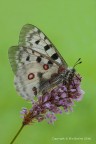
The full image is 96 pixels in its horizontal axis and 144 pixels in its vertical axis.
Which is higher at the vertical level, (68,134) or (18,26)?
(18,26)

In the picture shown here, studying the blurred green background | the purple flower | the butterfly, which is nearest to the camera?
the purple flower

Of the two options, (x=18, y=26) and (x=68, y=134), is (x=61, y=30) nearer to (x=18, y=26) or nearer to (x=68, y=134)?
(x=18, y=26)

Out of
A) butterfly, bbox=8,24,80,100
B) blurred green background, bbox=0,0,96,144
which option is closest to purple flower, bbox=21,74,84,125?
butterfly, bbox=8,24,80,100

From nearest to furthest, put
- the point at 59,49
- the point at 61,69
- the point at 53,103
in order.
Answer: the point at 53,103
the point at 61,69
the point at 59,49

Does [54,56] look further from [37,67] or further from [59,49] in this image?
[59,49]

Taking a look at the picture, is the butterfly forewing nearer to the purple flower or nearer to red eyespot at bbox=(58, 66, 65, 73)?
red eyespot at bbox=(58, 66, 65, 73)

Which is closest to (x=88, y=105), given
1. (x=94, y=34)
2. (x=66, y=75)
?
(x=94, y=34)

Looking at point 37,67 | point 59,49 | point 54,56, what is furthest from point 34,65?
point 59,49
